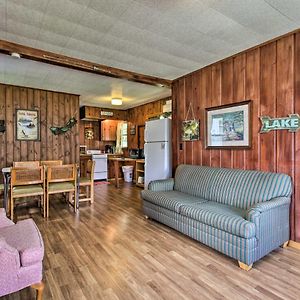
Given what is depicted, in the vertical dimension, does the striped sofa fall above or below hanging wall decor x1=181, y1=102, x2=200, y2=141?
below

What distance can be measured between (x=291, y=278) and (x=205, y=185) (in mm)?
1490

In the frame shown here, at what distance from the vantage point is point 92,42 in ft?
9.39

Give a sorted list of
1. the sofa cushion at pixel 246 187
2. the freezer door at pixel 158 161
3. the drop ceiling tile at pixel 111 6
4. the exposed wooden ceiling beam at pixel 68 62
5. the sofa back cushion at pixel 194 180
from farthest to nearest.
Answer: the freezer door at pixel 158 161 → the sofa back cushion at pixel 194 180 → the exposed wooden ceiling beam at pixel 68 62 → the sofa cushion at pixel 246 187 → the drop ceiling tile at pixel 111 6

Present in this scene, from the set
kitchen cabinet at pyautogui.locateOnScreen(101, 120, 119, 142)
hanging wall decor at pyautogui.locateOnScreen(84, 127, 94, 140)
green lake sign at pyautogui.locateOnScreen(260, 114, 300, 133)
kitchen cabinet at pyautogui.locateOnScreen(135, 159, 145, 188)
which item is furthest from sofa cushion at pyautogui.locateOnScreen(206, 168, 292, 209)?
hanging wall decor at pyautogui.locateOnScreen(84, 127, 94, 140)

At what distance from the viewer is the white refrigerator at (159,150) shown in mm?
4762

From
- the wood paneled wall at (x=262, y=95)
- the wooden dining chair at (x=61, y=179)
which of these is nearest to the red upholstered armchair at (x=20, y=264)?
the wooden dining chair at (x=61, y=179)

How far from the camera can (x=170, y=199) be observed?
3129 mm

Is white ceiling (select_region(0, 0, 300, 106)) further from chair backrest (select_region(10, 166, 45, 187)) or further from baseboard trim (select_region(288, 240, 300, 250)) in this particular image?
baseboard trim (select_region(288, 240, 300, 250))

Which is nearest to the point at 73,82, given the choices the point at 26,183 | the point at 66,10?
the point at 26,183

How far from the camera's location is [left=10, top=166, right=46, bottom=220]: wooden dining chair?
359cm

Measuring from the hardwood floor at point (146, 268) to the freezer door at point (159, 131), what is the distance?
80.0 inches

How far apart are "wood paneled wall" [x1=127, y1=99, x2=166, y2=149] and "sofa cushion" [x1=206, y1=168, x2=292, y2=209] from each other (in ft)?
12.5

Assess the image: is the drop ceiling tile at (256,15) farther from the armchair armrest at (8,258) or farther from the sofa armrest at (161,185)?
the armchair armrest at (8,258)

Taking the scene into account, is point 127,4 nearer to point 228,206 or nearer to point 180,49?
point 180,49
